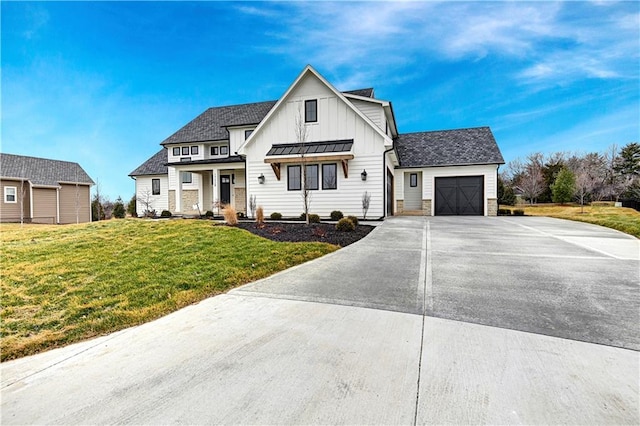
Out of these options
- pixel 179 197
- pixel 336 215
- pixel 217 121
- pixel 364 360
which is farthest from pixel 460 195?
pixel 179 197

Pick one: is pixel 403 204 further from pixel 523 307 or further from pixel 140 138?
pixel 140 138

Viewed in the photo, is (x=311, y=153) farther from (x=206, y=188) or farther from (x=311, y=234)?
(x=206, y=188)

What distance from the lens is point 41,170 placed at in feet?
83.3

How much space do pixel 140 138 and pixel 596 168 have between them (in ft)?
168

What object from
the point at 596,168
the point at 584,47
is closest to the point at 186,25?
the point at 584,47

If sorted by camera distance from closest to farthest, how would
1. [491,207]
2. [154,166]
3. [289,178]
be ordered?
[289,178], [491,207], [154,166]

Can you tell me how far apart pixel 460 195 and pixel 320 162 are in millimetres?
10574

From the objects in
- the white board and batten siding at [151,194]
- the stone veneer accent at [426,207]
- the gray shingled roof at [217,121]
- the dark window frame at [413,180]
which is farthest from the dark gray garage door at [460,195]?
the white board and batten siding at [151,194]

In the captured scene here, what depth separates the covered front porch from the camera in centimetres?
2141

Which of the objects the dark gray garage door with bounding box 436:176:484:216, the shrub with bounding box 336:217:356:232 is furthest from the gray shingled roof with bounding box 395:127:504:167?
the shrub with bounding box 336:217:356:232

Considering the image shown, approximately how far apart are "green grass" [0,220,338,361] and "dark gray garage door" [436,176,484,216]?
14.6 m

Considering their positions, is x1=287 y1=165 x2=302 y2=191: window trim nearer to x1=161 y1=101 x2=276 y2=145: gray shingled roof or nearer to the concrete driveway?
x1=161 y1=101 x2=276 y2=145: gray shingled roof

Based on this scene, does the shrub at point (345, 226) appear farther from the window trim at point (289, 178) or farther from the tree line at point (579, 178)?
the tree line at point (579, 178)

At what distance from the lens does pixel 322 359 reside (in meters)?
2.84
